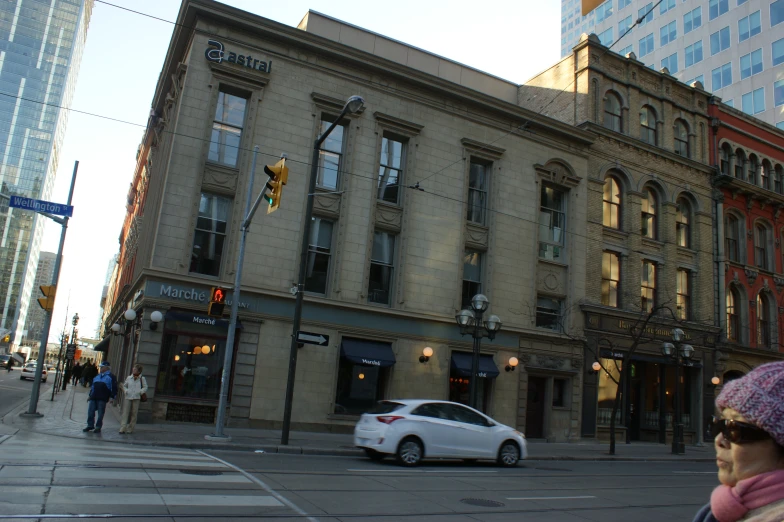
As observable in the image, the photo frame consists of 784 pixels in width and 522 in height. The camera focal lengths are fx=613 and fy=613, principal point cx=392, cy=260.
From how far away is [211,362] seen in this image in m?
20.2

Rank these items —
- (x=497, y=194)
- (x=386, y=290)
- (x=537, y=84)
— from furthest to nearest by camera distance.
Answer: (x=537, y=84)
(x=497, y=194)
(x=386, y=290)

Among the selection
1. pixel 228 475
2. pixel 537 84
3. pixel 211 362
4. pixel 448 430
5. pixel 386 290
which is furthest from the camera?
pixel 537 84

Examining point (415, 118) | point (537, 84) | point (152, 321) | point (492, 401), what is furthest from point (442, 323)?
point (537, 84)

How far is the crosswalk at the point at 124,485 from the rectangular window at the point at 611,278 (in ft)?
69.3

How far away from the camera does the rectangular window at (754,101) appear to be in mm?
49438

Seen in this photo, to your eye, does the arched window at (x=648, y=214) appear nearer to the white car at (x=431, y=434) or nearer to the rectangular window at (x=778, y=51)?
the white car at (x=431, y=434)

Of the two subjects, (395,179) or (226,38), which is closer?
(226,38)

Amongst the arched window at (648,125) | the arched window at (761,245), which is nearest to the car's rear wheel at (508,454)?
the arched window at (648,125)

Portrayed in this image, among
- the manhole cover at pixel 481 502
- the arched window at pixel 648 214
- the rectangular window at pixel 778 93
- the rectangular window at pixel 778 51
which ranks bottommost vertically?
the manhole cover at pixel 481 502

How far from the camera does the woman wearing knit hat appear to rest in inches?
81.4

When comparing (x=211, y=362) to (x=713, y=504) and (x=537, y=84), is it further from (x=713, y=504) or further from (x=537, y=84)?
(x=537, y=84)

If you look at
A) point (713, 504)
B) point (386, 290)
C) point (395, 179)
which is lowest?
point (713, 504)

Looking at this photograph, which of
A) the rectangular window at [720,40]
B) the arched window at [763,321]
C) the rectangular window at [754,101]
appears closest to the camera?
the arched window at [763,321]

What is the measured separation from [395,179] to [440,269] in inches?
157
